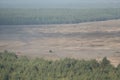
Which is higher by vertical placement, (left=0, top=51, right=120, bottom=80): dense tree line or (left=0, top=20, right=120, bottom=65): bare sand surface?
(left=0, top=51, right=120, bottom=80): dense tree line

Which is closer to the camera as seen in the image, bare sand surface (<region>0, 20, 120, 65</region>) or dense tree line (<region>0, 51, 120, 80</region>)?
dense tree line (<region>0, 51, 120, 80</region>)

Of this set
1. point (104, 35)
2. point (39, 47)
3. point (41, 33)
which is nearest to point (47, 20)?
point (41, 33)

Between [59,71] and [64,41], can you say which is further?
[64,41]

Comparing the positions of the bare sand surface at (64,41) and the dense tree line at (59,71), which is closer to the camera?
the dense tree line at (59,71)

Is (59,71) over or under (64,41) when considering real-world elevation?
over
